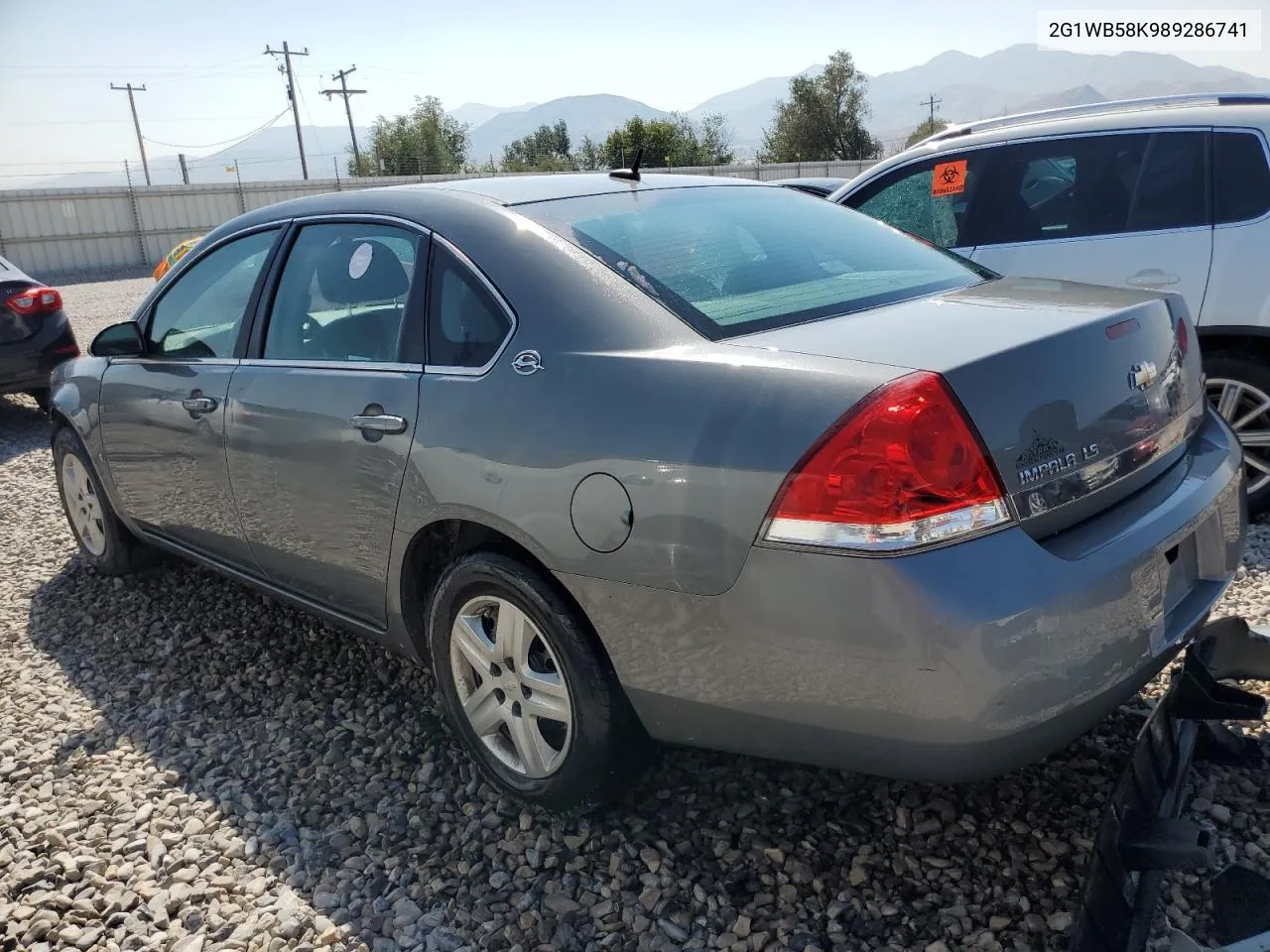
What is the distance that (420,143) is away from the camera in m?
66.8

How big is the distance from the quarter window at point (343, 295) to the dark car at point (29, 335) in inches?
227

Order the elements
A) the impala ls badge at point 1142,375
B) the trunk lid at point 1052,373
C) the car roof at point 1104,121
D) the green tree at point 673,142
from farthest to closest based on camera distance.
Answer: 1. the green tree at point 673,142
2. the car roof at point 1104,121
3. the impala ls badge at point 1142,375
4. the trunk lid at point 1052,373

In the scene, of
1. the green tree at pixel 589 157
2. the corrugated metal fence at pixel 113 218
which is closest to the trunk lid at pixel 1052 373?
the corrugated metal fence at pixel 113 218

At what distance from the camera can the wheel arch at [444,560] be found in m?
2.37

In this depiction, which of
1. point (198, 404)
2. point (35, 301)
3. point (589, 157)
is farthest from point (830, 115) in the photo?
point (198, 404)

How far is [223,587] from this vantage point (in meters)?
4.48

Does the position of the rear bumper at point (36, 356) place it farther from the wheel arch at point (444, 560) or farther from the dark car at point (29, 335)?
the wheel arch at point (444, 560)

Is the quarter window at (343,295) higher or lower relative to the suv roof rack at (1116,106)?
lower

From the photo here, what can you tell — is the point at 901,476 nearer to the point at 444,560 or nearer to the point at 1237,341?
the point at 444,560

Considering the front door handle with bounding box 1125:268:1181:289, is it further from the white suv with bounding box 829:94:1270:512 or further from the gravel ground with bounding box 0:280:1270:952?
the gravel ground with bounding box 0:280:1270:952

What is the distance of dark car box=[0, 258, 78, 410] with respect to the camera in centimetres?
785

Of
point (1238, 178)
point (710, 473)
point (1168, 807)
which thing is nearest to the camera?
point (710, 473)

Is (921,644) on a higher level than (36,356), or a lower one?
lower

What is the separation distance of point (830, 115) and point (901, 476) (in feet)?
197
